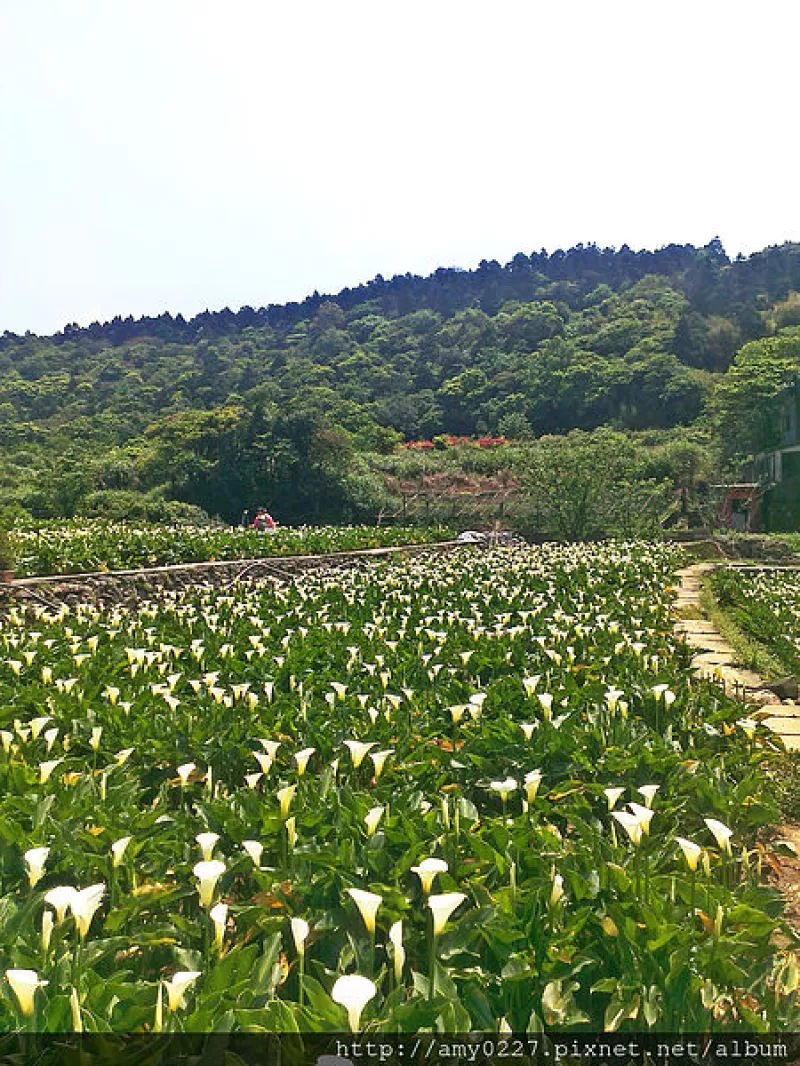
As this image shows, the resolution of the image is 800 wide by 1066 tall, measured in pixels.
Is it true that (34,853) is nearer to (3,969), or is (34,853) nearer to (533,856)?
(3,969)

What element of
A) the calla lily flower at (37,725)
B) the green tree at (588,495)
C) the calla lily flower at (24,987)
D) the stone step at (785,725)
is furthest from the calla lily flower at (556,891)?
the green tree at (588,495)

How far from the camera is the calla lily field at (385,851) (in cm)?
175

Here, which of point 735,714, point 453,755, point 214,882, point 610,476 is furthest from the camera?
point 610,476

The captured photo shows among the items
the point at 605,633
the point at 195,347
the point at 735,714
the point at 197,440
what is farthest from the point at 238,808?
the point at 195,347

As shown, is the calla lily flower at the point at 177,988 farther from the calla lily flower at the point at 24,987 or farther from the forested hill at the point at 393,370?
the forested hill at the point at 393,370

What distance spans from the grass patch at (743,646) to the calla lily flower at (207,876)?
18.8ft

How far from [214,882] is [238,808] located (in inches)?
23.6

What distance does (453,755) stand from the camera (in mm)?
3375

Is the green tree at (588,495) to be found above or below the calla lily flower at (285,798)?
below

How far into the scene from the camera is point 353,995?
1496 mm

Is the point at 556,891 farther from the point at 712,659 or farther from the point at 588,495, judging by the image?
the point at 588,495

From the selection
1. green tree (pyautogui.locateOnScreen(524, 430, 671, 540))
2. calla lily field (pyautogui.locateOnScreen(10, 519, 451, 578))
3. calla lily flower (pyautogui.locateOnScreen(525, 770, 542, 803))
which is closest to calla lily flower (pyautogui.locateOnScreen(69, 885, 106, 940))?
calla lily flower (pyautogui.locateOnScreen(525, 770, 542, 803))

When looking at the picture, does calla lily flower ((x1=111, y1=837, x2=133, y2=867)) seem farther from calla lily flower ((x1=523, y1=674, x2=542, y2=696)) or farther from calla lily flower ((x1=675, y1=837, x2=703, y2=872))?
calla lily flower ((x1=523, y1=674, x2=542, y2=696))

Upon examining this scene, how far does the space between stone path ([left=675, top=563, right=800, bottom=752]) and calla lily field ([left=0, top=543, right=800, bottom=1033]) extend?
686 millimetres
